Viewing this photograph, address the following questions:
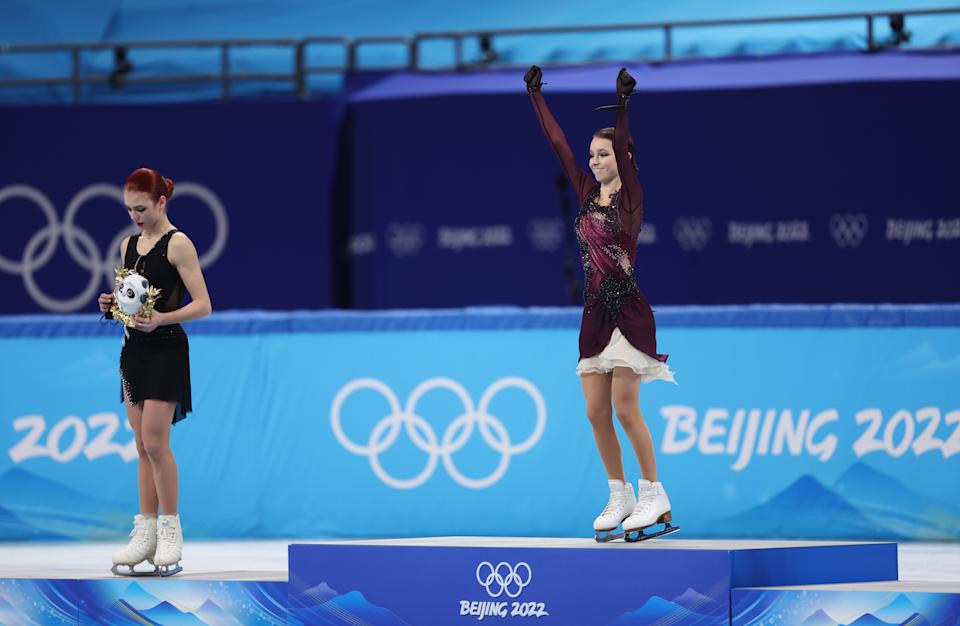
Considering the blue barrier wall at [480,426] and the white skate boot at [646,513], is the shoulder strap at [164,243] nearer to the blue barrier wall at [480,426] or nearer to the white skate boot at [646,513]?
the white skate boot at [646,513]

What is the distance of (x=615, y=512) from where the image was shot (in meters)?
6.59

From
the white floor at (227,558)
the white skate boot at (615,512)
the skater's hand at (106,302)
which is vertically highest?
the skater's hand at (106,302)

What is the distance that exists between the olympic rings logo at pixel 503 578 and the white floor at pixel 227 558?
0.22 metres

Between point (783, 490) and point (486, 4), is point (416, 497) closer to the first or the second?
point (783, 490)

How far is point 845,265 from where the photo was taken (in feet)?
39.8

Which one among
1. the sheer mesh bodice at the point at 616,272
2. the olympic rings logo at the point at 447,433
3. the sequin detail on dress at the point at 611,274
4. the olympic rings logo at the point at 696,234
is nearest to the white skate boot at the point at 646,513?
the sheer mesh bodice at the point at 616,272

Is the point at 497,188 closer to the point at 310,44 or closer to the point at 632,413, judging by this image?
the point at 310,44

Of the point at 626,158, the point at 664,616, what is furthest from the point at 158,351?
the point at 664,616

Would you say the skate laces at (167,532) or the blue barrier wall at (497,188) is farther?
the blue barrier wall at (497,188)

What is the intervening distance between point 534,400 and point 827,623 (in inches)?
152

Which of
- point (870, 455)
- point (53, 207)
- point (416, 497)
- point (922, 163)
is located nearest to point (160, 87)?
point (53, 207)

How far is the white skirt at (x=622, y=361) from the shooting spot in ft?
21.2

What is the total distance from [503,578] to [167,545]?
1555mm

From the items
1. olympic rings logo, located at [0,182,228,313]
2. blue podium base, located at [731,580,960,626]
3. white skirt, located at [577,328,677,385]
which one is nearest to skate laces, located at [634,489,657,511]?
white skirt, located at [577,328,677,385]
